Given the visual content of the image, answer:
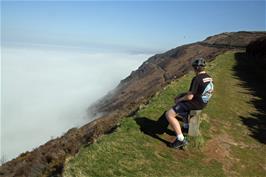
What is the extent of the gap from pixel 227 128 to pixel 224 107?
340 centimetres

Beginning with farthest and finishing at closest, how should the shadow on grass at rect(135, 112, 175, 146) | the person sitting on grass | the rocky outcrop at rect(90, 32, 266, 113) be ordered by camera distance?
the rocky outcrop at rect(90, 32, 266, 113) < the shadow on grass at rect(135, 112, 175, 146) < the person sitting on grass

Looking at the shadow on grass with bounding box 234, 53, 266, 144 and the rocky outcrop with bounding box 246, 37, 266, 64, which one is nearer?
the shadow on grass with bounding box 234, 53, 266, 144

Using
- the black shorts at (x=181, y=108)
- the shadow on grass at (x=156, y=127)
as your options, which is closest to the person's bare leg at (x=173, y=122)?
the black shorts at (x=181, y=108)

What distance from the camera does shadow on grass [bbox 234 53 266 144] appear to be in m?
16.6

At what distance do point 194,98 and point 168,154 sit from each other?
1.86 m

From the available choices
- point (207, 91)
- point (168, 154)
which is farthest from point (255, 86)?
point (168, 154)

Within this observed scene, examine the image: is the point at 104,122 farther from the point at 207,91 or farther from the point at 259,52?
the point at 259,52

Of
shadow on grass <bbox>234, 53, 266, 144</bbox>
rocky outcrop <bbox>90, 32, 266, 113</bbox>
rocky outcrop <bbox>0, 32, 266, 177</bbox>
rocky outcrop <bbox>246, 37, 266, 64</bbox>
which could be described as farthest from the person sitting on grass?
rocky outcrop <bbox>90, 32, 266, 113</bbox>

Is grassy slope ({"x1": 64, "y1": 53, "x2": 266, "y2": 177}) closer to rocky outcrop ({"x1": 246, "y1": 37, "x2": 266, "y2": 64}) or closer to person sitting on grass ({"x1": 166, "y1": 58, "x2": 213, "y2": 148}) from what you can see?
person sitting on grass ({"x1": 166, "y1": 58, "x2": 213, "y2": 148})

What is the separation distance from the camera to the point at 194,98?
11.6 meters

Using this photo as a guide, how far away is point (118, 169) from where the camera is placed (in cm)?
1034

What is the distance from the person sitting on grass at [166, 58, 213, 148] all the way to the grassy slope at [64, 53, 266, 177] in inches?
29.3

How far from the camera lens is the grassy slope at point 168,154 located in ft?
34.5

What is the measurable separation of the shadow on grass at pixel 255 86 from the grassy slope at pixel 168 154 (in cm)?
59
